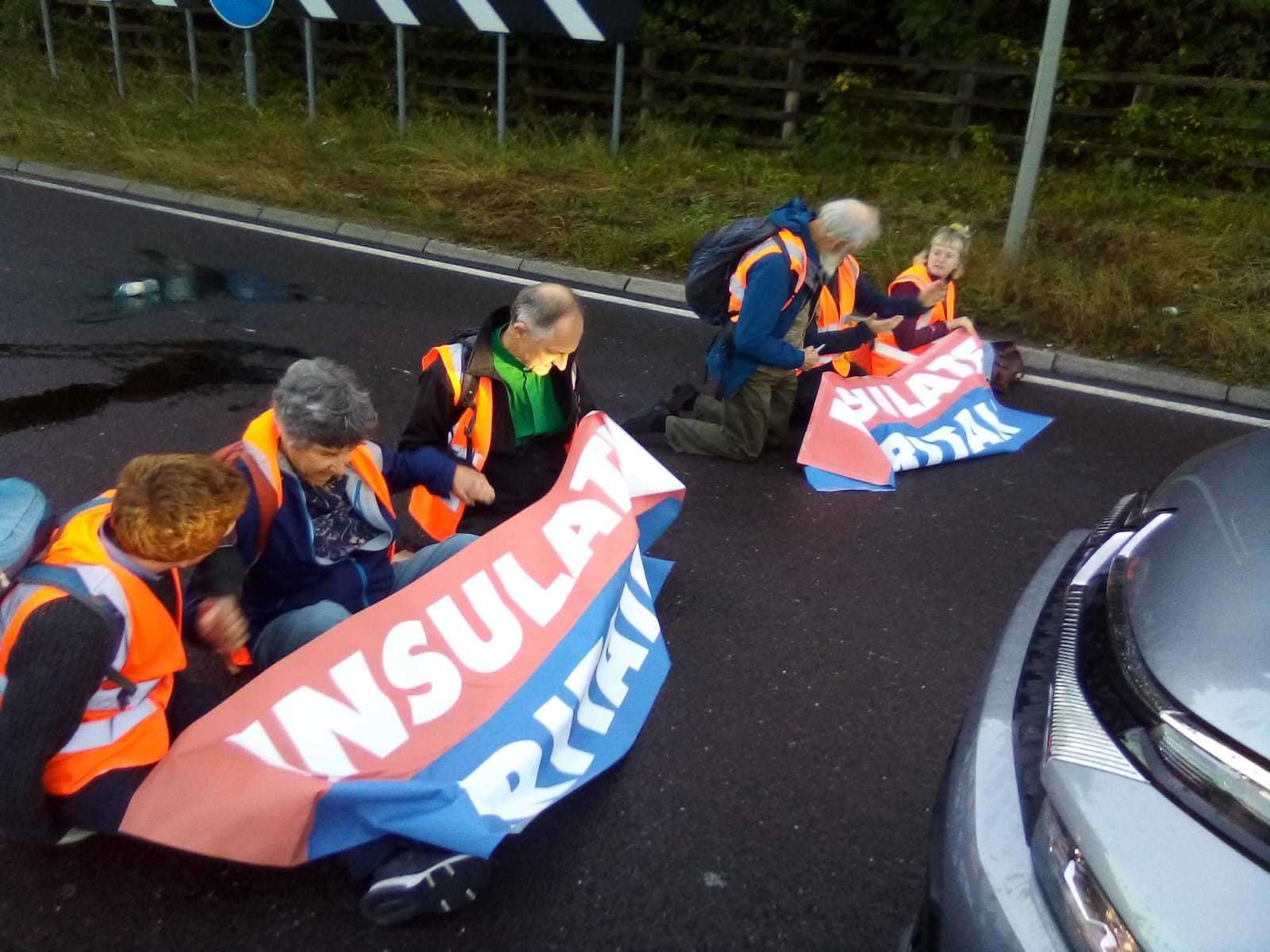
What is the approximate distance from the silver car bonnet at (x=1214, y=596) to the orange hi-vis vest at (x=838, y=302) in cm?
346

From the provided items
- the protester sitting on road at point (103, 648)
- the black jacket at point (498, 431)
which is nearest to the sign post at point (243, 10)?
the black jacket at point (498, 431)

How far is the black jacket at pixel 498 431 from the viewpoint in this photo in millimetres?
3865

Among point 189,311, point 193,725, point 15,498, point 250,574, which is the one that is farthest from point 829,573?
point 189,311

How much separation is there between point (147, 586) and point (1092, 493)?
4.36 meters

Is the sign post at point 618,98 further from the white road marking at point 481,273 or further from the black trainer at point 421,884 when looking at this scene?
the black trainer at point 421,884

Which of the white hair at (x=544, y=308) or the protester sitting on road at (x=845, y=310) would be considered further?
the protester sitting on road at (x=845, y=310)

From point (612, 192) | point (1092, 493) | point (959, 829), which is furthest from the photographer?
point (612, 192)

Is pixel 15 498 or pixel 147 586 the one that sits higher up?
pixel 15 498

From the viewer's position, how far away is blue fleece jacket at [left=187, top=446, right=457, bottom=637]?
3061 millimetres

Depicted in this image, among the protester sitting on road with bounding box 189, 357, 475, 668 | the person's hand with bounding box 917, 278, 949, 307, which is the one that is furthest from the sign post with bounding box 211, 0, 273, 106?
the protester sitting on road with bounding box 189, 357, 475, 668

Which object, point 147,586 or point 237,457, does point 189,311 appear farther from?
point 147,586

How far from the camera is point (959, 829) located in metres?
2.05

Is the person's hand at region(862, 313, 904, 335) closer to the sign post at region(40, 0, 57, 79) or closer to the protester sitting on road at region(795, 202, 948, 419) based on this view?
the protester sitting on road at region(795, 202, 948, 419)

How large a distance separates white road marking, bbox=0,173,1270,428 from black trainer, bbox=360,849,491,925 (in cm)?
545
